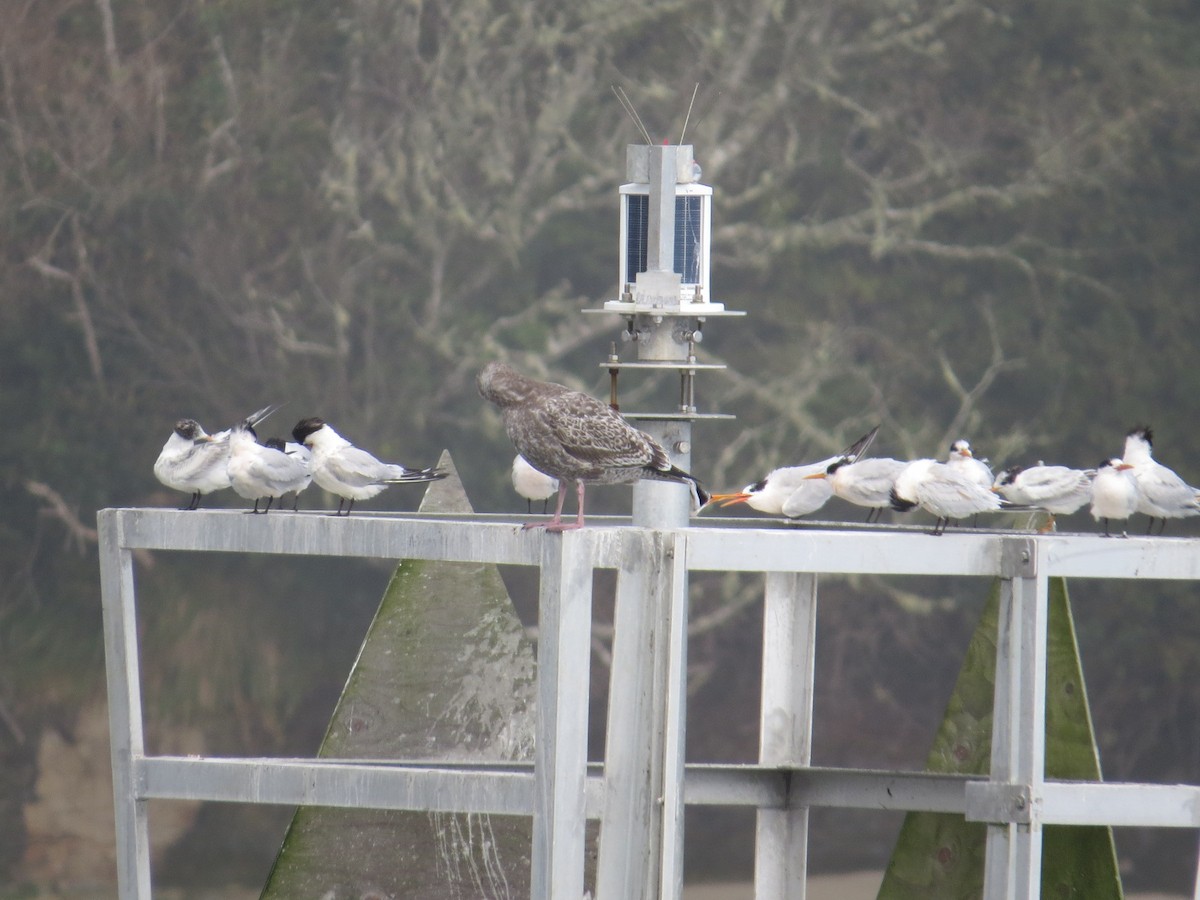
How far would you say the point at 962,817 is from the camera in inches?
342

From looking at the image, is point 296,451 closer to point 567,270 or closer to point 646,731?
point 646,731

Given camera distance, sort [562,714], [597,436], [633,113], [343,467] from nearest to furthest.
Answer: [562,714] < [597,436] < [343,467] < [633,113]

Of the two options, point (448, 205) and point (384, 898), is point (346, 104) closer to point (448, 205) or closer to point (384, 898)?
point (448, 205)

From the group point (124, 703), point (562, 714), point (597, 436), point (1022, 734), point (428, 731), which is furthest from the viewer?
point (428, 731)

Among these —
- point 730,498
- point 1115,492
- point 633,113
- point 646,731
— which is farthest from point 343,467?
point 1115,492

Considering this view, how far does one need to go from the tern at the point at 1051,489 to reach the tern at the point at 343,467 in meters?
2.25

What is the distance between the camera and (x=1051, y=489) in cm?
761

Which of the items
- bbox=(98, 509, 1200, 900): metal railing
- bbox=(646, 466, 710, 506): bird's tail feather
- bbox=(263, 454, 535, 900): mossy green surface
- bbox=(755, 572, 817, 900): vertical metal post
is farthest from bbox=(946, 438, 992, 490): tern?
bbox=(263, 454, 535, 900): mossy green surface

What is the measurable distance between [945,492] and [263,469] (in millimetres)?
2538

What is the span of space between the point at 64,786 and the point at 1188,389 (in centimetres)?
994

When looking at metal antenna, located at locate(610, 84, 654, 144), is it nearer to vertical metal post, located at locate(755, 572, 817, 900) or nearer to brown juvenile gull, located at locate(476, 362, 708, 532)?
brown juvenile gull, located at locate(476, 362, 708, 532)

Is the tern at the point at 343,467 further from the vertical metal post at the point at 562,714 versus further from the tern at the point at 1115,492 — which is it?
the tern at the point at 1115,492

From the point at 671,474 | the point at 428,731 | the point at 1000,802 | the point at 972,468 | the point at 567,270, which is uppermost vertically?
the point at 567,270

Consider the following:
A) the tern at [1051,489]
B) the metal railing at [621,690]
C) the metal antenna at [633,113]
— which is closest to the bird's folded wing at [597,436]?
the metal railing at [621,690]
